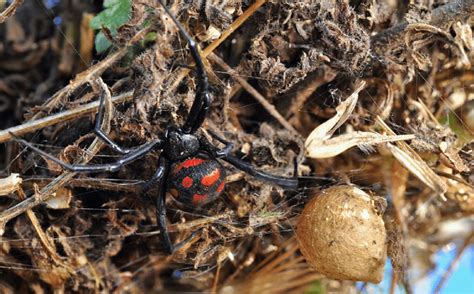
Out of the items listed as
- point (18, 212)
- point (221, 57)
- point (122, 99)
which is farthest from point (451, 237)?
point (18, 212)

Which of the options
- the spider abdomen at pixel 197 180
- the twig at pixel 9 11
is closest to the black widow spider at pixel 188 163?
the spider abdomen at pixel 197 180

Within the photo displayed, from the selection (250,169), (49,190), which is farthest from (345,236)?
(49,190)

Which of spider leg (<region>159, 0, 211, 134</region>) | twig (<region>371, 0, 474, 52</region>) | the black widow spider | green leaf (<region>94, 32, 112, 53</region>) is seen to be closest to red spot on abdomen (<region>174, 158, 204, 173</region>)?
the black widow spider

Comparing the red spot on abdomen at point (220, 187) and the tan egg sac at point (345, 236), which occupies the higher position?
the red spot on abdomen at point (220, 187)

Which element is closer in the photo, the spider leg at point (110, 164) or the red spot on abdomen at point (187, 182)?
the spider leg at point (110, 164)

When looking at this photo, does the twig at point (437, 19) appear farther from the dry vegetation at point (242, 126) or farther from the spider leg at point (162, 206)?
the spider leg at point (162, 206)

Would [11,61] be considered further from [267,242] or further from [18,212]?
[267,242]

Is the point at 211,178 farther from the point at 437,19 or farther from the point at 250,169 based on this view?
the point at 437,19

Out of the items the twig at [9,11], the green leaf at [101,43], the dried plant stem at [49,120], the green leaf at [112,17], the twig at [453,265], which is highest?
the twig at [9,11]
